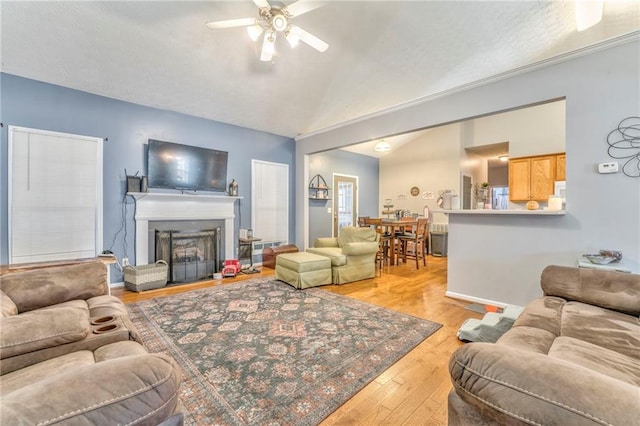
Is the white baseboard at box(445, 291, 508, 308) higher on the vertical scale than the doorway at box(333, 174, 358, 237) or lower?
lower

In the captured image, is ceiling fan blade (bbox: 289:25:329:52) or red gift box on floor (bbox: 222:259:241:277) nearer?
ceiling fan blade (bbox: 289:25:329:52)

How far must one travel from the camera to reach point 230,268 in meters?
4.61

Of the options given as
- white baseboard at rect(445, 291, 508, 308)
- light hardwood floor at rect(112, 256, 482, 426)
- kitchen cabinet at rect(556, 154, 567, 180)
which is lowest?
light hardwood floor at rect(112, 256, 482, 426)

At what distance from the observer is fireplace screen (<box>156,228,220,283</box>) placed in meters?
4.26

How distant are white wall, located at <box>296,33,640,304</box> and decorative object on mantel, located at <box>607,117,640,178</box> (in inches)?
2.0

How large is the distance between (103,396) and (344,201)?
273 inches

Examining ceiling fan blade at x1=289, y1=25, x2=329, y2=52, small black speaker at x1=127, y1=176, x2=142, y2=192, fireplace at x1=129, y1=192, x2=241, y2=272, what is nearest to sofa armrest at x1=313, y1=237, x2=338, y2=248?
fireplace at x1=129, y1=192, x2=241, y2=272

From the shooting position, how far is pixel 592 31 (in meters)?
2.77

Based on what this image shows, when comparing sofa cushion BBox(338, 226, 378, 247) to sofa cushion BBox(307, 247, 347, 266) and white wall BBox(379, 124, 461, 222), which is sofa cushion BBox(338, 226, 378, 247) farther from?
white wall BBox(379, 124, 461, 222)

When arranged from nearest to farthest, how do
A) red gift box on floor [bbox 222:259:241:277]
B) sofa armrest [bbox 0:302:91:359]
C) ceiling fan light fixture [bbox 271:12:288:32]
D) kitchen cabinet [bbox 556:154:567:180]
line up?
sofa armrest [bbox 0:302:91:359], ceiling fan light fixture [bbox 271:12:288:32], red gift box on floor [bbox 222:259:241:277], kitchen cabinet [bbox 556:154:567:180]

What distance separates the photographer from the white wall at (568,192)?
2.41 metres

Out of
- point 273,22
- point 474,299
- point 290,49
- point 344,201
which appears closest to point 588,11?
point 273,22

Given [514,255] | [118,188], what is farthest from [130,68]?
[514,255]

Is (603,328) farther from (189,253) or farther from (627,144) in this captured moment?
(189,253)
